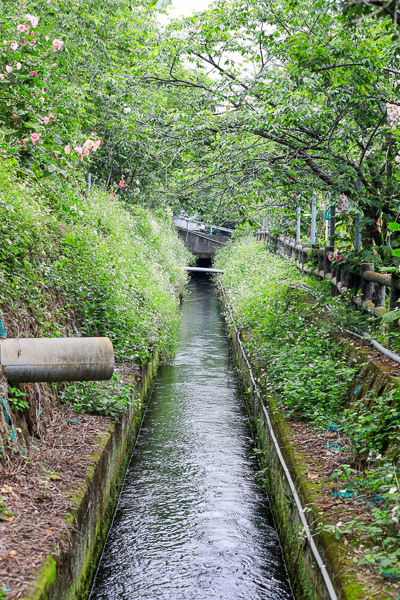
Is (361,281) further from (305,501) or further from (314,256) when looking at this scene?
(305,501)

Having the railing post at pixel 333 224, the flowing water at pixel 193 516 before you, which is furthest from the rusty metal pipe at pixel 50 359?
the railing post at pixel 333 224

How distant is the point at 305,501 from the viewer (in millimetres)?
4000

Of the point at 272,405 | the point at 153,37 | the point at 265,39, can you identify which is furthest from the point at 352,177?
the point at 153,37

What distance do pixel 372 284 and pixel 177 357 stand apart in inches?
256

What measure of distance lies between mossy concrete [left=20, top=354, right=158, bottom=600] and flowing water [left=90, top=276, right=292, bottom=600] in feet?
0.79

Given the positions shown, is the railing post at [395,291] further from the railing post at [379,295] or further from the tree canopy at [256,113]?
the tree canopy at [256,113]

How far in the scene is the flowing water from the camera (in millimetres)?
4480

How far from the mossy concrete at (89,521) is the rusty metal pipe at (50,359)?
89cm

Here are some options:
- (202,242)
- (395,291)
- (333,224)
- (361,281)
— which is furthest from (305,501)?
(202,242)

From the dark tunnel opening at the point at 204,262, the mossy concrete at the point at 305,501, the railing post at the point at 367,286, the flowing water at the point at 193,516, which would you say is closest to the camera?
the mossy concrete at the point at 305,501

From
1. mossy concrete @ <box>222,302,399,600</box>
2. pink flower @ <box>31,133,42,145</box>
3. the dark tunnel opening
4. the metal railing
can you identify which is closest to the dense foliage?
pink flower @ <box>31,133,42,145</box>

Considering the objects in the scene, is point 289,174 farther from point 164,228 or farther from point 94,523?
point 164,228

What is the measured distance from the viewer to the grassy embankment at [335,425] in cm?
317

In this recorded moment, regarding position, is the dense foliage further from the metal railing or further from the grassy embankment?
the metal railing
